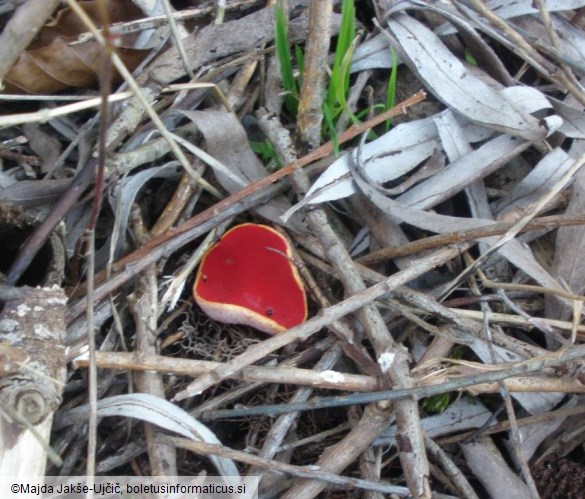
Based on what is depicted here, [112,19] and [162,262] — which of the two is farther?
[112,19]

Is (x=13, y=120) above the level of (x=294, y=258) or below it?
above

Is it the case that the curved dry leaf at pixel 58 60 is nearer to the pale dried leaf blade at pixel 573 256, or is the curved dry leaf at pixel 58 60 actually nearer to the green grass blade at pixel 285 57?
the green grass blade at pixel 285 57

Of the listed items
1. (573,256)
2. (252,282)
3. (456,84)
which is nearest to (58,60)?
(252,282)

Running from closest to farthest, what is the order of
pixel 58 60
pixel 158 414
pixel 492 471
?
pixel 158 414 → pixel 492 471 → pixel 58 60

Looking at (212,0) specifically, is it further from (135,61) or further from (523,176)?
(523,176)

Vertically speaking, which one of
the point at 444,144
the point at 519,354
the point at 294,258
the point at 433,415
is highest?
Answer: the point at 444,144

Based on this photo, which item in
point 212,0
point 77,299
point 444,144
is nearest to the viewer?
point 77,299

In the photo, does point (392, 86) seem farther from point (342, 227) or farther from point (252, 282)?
point (252, 282)

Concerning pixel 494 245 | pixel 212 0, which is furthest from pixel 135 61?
pixel 494 245
